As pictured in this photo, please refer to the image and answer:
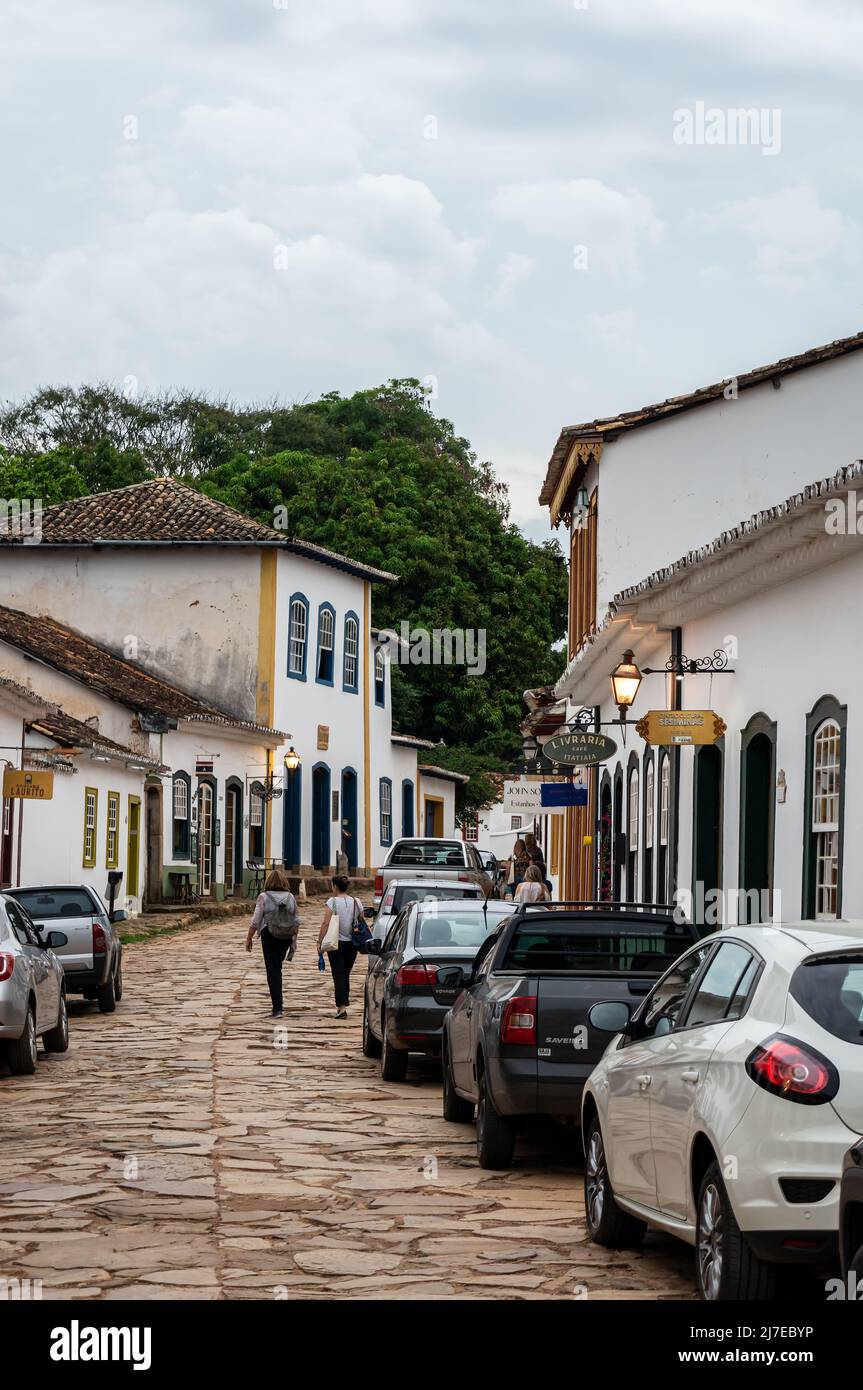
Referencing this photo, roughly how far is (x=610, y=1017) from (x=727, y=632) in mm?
9793

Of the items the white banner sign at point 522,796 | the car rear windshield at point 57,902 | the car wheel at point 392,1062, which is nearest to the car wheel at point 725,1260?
the car wheel at point 392,1062

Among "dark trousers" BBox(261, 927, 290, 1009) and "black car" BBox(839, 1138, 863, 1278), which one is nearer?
"black car" BBox(839, 1138, 863, 1278)

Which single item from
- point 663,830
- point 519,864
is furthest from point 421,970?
point 519,864

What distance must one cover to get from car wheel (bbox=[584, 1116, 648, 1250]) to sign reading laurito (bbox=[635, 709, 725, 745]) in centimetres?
862

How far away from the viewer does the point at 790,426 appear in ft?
83.8

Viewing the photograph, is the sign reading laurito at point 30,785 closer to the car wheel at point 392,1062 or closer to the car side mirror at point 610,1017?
the car wheel at point 392,1062

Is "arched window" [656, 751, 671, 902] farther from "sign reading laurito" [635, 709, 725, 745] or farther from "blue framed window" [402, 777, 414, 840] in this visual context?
"blue framed window" [402, 777, 414, 840]

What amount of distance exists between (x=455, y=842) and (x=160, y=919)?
5.93m

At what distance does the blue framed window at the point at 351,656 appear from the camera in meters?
51.9

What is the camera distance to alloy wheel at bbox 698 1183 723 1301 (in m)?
7.13

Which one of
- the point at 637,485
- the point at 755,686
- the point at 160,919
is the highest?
the point at 637,485

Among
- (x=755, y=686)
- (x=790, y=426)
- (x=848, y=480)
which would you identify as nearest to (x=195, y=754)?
(x=790, y=426)

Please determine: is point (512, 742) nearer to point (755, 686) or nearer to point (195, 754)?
point (195, 754)

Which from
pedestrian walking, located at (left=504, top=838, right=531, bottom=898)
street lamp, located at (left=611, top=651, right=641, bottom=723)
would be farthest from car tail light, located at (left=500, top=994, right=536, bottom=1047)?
pedestrian walking, located at (left=504, top=838, right=531, bottom=898)
